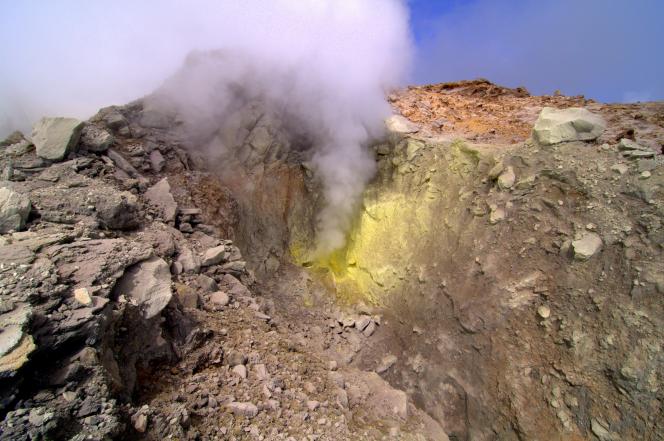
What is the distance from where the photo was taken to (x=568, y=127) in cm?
464

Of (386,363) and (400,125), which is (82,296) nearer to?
(386,363)

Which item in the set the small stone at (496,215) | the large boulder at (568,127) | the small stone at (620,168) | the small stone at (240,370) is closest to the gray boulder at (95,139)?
the small stone at (240,370)

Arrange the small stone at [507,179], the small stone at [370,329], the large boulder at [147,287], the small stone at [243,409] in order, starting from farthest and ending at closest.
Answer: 1. the small stone at [370,329]
2. the small stone at [507,179]
3. the large boulder at [147,287]
4. the small stone at [243,409]

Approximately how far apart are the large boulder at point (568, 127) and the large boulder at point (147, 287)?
15.7ft

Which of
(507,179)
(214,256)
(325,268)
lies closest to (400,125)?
(507,179)

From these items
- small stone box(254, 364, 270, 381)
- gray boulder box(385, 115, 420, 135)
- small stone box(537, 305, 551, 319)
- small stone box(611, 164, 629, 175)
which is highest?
small stone box(611, 164, 629, 175)

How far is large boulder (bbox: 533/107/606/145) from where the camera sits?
14.9ft

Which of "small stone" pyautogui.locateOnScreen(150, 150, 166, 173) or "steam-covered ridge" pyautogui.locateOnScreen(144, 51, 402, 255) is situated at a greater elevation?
"steam-covered ridge" pyautogui.locateOnScreen(144, 51, 402, 255)

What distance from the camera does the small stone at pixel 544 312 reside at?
405 centimetres

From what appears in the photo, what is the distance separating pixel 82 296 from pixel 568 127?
18.1 ft

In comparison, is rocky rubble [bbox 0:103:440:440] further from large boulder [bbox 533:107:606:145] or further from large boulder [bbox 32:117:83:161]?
large boulder [bbox 533:107:606:145]

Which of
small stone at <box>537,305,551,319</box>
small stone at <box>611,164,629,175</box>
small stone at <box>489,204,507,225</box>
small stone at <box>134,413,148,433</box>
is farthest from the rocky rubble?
small stone at <box>611,164,629,175</box>

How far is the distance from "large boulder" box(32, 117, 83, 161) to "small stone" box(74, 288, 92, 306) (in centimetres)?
248

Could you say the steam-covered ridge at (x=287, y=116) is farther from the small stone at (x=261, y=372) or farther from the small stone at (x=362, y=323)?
the small stone at (x=261, y=372)
